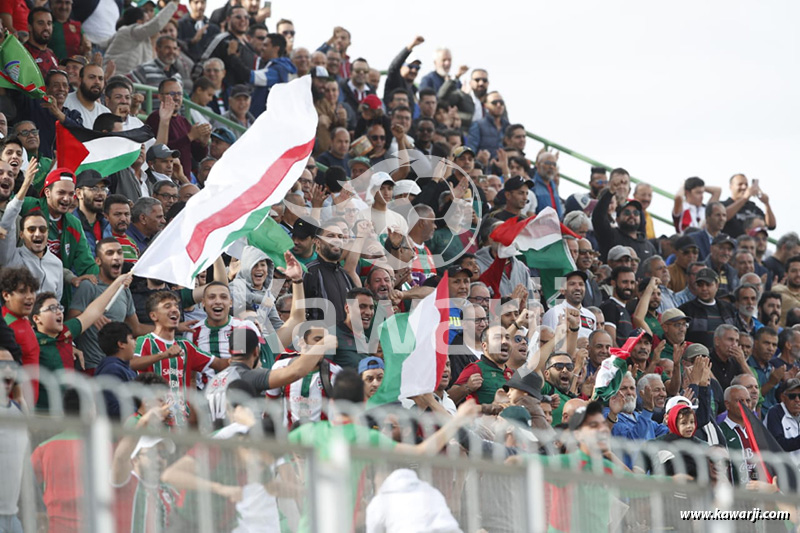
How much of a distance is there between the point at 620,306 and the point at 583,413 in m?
6.05

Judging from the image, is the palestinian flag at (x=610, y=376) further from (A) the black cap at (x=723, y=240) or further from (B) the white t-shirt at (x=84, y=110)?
(A) the black cap at (x=723, y=240)

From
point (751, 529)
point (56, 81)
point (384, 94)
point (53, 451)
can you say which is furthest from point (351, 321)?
point (384, 94)

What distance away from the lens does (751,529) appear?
24.1 feet

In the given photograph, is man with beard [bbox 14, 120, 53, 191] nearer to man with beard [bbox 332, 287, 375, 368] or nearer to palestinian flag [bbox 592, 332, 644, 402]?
man with beard [bbox 332, 287, 375, 368]

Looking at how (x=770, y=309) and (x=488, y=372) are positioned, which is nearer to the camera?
(x=488, y=372)

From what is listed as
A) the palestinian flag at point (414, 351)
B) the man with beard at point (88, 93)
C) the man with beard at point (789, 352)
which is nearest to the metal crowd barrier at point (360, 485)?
the palestinian flag at point (414, 351)

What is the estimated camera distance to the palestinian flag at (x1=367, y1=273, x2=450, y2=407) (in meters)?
9.60

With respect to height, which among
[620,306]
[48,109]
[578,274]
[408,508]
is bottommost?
[408,508]

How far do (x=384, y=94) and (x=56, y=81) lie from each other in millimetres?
7148

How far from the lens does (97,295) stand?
9.97 meters

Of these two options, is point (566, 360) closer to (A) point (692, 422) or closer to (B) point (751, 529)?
(A) point (692, 422)

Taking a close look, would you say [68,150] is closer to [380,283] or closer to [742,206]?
[380,283]

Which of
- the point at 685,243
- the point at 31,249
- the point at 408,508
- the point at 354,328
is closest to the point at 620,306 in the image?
the point at 685,243

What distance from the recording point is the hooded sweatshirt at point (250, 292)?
11.1 m
